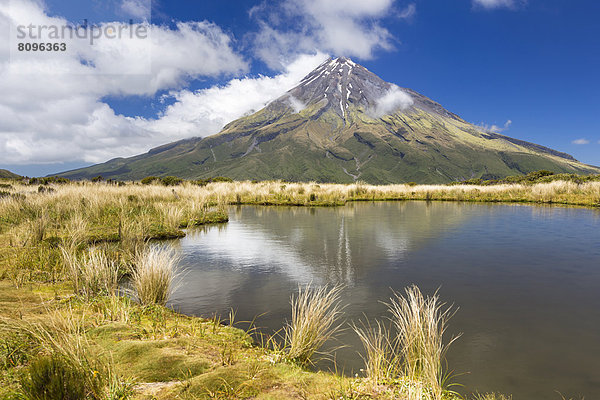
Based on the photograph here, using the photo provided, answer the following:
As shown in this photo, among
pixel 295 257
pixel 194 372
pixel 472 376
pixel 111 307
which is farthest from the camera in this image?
pixel 295 257

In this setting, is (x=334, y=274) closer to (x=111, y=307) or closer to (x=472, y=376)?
(x=472, y=376)

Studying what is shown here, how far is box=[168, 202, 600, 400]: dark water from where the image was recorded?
4.58 meters

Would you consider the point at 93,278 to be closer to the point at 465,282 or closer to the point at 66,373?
the point at 66,373

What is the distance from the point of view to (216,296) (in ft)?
23.9

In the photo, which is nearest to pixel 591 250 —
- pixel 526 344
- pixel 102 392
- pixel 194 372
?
pixel 526 344

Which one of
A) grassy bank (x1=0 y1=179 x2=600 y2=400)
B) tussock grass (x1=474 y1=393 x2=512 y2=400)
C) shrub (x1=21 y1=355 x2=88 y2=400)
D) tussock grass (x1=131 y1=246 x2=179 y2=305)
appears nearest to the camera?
shrub (x1=21 y1=355 x2=88 y2=400)

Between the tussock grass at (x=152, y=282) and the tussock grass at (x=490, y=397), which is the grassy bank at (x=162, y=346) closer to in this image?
the tussock grass at (x=152, y=282)

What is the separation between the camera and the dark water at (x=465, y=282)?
458 centimetres

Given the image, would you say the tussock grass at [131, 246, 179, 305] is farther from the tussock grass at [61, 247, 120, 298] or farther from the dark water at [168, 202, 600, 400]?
the tussock grass at [61, 247, 120, 298]

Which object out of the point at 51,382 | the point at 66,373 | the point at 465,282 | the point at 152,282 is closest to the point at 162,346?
the point at 66,373

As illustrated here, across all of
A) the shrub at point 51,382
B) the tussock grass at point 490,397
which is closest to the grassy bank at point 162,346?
the shrub at point 51,382

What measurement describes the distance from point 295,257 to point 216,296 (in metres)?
3.90

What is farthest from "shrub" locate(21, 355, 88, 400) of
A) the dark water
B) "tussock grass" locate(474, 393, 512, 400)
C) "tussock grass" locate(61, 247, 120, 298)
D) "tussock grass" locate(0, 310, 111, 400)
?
"tussock grass" locate(474, 393, 512, 400)

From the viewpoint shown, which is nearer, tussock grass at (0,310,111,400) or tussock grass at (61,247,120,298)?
tussock grass at (0,310,111,400)
